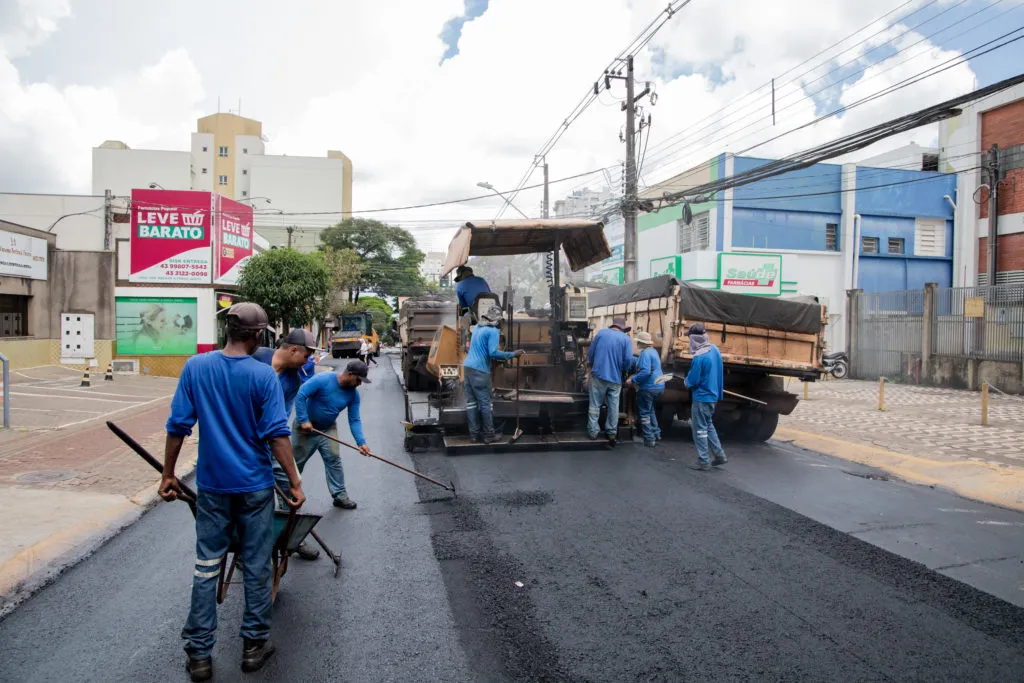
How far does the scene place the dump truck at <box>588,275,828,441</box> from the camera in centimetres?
916

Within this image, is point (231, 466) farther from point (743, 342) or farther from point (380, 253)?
point (380, 253)

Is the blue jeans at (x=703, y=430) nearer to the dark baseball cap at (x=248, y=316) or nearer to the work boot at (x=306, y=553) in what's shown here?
the work boot at (x=306, y=553)

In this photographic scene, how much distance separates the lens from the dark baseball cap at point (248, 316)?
10.9 feet

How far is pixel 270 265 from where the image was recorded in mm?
25797

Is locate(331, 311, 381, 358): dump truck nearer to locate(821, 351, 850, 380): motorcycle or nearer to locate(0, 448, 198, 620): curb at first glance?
locate(821, 351, 850, 380): motorcycle

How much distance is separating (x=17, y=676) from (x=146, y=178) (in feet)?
201

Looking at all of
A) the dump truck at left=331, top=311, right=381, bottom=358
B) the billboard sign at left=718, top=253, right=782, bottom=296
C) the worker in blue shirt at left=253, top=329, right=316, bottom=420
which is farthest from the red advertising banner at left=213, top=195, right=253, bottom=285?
the worker in blue shirt at left=253, top=329, right=316, bottom=420

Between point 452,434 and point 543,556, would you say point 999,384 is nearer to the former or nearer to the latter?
point 452,434

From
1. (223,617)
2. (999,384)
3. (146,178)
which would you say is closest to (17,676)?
(223,617)

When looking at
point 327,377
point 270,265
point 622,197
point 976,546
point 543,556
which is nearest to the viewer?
point 543,556

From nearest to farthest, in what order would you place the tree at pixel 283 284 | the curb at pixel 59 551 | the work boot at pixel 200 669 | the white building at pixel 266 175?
the work boot at pixel 200 669, the curb at pixel 59 551, the tree at pixel 283 284, the white building at pixel 266 175

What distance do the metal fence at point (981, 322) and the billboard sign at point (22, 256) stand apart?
25.0m

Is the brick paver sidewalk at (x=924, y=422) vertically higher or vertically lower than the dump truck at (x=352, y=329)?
lower

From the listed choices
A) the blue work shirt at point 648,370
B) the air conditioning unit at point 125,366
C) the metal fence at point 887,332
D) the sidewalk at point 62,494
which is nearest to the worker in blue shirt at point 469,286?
the blue work shirt at point 648,370
